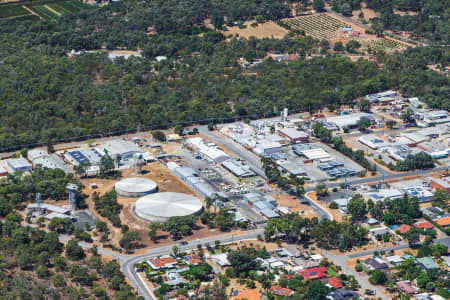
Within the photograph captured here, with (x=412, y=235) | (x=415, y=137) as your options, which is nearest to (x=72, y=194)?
(x=412, y=235)

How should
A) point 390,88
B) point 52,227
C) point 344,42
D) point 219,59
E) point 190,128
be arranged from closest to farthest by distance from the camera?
point 52,227 < point 190,128 < point 390,88 < point 219,59 < point 344,42

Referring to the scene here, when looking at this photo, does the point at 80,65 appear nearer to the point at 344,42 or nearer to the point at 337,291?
the point at 344,42

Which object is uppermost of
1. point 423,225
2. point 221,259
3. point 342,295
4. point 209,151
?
point 209,151

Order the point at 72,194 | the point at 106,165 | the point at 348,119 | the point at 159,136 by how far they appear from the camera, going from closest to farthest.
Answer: the point at 72,194 → the point at 106,165 → the point at 159,136 → the point at 348,119

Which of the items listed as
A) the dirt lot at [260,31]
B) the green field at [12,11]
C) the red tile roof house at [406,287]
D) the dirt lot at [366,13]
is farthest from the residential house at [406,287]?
the green field at [12,11]

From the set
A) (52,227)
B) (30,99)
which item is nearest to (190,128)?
(30,99)

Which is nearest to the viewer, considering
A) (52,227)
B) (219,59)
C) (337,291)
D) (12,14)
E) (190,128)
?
(337,291)

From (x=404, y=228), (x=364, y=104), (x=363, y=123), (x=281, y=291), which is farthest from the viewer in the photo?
(x=364, y=104)

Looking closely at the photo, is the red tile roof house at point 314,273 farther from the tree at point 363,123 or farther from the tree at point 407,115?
the tree at point 407,115

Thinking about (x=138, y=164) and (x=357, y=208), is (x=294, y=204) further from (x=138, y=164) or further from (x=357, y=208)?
(x=138, y=164)
